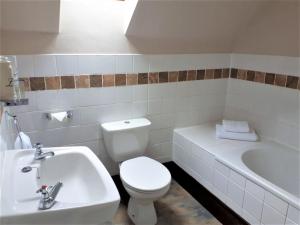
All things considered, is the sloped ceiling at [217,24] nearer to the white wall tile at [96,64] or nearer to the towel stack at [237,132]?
the white wall tile at [96,64]

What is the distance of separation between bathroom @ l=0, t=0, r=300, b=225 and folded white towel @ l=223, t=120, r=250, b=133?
0.01 m

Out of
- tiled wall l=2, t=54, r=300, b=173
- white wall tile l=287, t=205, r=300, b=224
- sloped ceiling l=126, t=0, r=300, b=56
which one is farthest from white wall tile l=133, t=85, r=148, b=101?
white wall tile l=287, t=205, r=300, b=224

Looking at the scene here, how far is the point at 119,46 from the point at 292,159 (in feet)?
5.66

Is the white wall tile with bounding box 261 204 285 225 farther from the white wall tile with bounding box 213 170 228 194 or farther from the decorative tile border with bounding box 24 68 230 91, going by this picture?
the decorative tile border with bounding box 24 68 230 91

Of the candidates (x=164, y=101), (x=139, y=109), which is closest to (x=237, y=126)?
(x=164, y=101)

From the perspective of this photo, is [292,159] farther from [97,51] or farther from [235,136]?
[97,51]

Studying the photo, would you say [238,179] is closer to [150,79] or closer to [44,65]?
[150,79]

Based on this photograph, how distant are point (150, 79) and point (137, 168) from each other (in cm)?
81

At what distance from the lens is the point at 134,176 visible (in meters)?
1.88

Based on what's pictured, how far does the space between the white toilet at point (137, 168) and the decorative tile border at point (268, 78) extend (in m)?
1.13

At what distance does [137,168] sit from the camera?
77.6 inches

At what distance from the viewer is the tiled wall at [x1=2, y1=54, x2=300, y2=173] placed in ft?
6.28

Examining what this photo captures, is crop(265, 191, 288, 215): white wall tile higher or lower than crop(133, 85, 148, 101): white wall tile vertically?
lower

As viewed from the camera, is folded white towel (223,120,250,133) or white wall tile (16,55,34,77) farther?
folded white towel (223,120,250,133)
